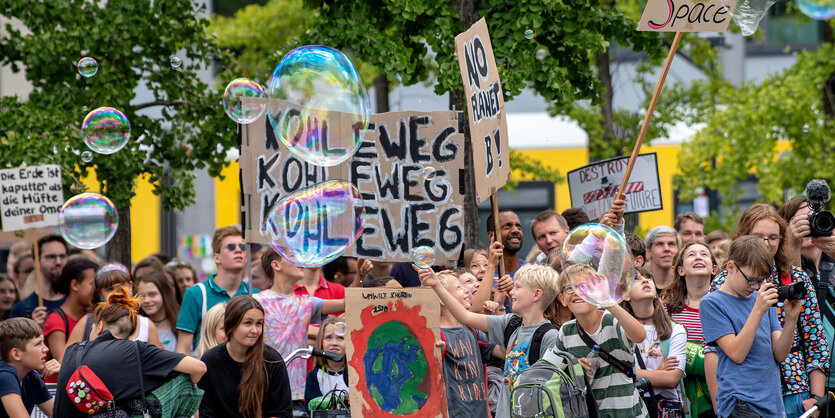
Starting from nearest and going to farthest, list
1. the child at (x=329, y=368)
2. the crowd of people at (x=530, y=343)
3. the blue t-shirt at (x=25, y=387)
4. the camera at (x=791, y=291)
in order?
the camera at (x=791, y=291) → the crowd of people at (x=530, y=343) → the blue t-shirt at (x=25, y=387) → the child at (x=329, y=368)

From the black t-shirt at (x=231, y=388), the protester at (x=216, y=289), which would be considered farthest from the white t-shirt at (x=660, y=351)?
the protester at (x=216, y=289)

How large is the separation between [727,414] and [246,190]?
12.5ft

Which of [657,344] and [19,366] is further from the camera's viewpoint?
[19,366]

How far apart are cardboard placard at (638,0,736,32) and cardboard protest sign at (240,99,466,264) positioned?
1944 mm

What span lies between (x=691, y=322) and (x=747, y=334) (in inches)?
49.9

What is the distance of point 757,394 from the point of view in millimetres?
5793

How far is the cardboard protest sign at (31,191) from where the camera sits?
390 inches

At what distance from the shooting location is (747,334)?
5.76 metres

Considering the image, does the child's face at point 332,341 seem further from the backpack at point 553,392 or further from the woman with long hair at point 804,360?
the woman with long hair at point 804,360

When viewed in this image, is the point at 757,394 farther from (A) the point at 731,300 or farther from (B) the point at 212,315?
(B) the point at 212,315

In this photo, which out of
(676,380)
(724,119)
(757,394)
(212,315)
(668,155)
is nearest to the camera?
(757,394)

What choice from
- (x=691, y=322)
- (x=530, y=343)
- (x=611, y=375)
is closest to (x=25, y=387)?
(x=530, y=343)

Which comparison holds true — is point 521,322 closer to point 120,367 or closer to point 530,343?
point 530,343

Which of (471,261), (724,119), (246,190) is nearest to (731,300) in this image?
(471,261)
